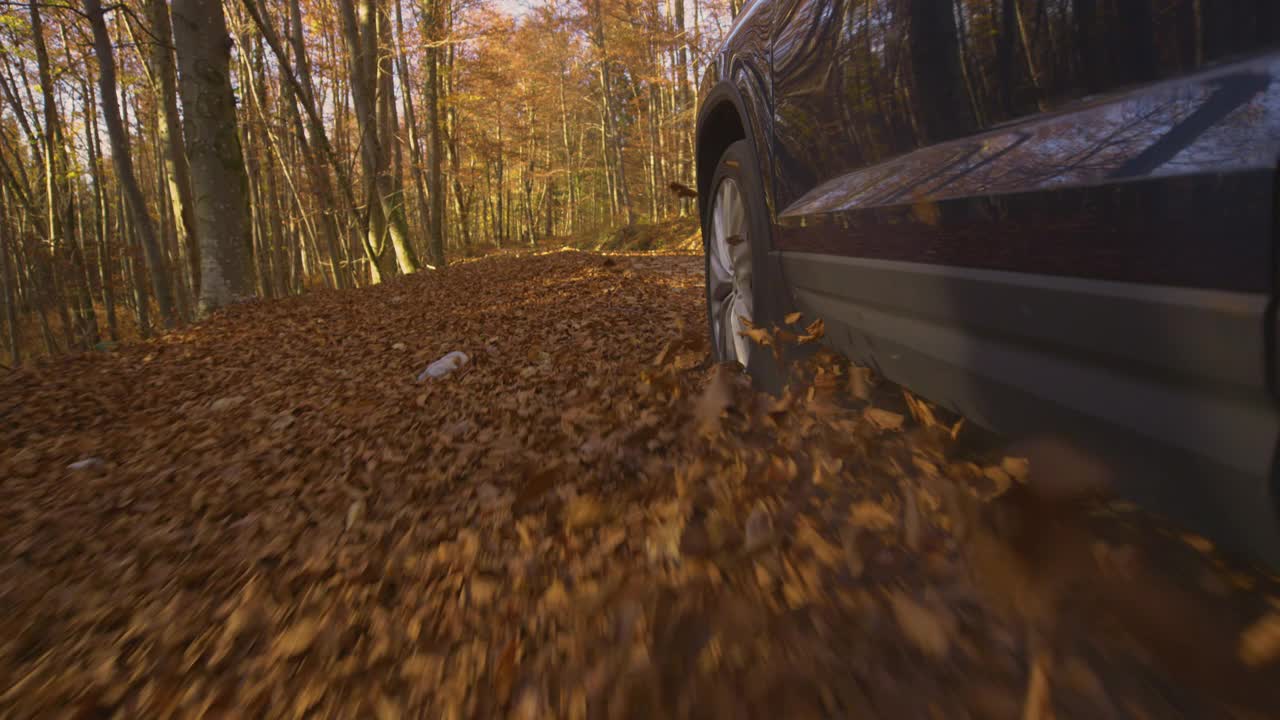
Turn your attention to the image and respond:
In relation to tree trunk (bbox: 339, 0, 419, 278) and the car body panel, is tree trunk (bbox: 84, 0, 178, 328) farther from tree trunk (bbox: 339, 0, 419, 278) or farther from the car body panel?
the car body panel

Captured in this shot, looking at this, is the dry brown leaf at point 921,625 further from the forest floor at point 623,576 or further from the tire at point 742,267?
the tire at point 742,267

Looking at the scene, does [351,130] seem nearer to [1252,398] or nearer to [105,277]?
[105,277]

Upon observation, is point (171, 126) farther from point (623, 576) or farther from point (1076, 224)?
point (1076, 224)

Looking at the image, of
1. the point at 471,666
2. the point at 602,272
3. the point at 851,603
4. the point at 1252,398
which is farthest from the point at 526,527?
the point at 602,272

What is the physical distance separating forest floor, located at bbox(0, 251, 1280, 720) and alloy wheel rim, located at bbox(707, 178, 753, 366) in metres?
0.29

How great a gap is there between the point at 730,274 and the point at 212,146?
9.19 metres

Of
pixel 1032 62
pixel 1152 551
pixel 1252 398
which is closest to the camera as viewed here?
pixel 1252 398

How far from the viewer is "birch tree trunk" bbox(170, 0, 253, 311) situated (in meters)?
9.08

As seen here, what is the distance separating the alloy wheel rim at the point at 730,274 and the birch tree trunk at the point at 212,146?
28.3ft

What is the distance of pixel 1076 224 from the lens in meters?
1.11

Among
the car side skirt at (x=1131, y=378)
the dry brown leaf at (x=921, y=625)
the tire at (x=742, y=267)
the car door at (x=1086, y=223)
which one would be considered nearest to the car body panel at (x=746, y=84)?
the tire at (x=742, y=267)

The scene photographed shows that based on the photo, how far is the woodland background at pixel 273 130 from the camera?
31.4 ft

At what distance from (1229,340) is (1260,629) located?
0.46 m

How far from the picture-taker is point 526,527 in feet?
6.91
